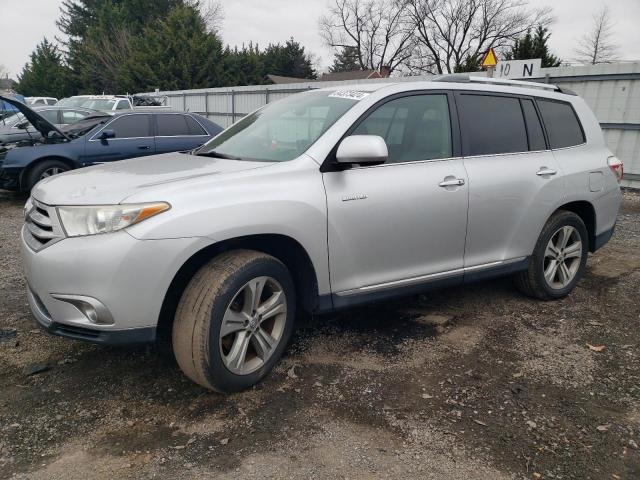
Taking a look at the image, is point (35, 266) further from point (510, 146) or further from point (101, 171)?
point (510, 146)

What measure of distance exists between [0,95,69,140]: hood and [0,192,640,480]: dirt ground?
15.6ft

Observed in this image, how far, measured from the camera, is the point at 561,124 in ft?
14.5

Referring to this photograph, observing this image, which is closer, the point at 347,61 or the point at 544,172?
the point at 544,172

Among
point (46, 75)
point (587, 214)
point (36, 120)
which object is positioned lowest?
point (587, 214)

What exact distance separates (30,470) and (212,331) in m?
0.99

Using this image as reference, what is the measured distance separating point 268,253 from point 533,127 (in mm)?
2548

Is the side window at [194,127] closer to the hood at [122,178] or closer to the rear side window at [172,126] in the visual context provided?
the rear side window at [172,126]

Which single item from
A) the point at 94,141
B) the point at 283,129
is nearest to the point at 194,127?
the point at 94,141

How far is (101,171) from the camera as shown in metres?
3.21

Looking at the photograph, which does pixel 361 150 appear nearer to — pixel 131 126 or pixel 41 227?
pixel 41 227

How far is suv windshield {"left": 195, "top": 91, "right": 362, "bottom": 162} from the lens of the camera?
3256mm

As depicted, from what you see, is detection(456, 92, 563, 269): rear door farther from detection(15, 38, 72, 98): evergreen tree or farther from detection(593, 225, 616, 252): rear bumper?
detection(15, 38, 72, 98): evergreen tree

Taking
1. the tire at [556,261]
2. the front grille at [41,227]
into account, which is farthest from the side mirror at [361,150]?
the tire at [556,261]

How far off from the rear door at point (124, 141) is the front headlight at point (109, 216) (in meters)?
6.54
